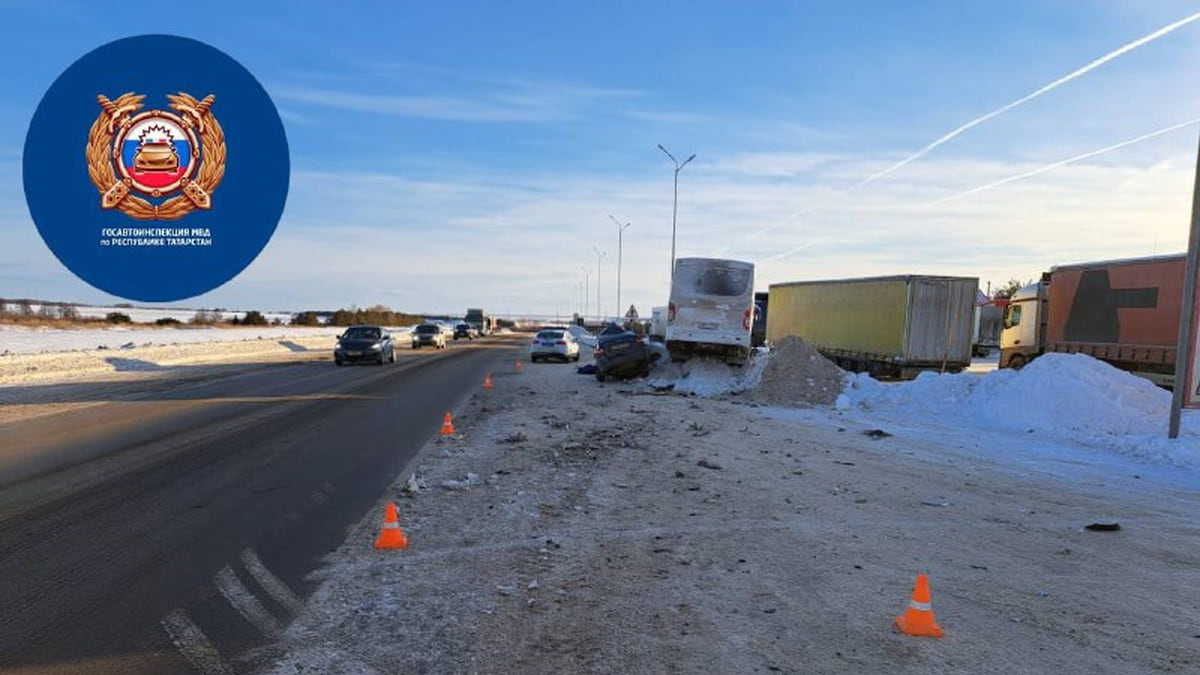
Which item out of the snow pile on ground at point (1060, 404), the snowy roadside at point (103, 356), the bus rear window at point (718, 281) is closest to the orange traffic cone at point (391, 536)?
the snow pile on ground at point (1060, 404)

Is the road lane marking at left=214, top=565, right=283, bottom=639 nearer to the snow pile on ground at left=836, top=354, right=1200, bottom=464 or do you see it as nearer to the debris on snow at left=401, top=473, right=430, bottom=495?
the debris on snow at left=401, top=473, right=430, bottom=495

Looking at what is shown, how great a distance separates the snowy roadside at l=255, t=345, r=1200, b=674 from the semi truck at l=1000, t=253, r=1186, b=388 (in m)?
11.3

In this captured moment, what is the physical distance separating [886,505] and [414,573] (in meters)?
5.35

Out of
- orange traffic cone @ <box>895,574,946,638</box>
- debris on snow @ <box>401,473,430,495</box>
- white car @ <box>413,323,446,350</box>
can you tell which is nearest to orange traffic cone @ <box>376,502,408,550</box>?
debris on snow @ <box>401,473,430,495</box>

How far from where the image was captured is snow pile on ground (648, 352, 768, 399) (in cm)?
2042

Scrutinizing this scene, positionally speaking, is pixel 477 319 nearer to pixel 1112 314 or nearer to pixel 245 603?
pixel 1112 314

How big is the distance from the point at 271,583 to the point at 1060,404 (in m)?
15.1

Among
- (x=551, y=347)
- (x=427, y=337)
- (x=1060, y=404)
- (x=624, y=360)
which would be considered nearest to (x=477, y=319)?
(x=427, y=337)

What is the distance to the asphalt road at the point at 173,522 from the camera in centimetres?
428

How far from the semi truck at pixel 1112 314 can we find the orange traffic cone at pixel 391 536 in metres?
20.0

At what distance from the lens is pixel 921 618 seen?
459 centimetres

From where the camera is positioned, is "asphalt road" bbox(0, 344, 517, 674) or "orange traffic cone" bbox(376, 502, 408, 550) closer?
"asphalt road" bbox(0, 344, 517, 674)

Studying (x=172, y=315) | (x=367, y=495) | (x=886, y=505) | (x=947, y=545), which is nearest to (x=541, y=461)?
(x=367, y=495)

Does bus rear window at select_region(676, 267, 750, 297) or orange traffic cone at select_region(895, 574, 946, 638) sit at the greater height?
bus rear window at select_region(676, 267, 750, 297)
